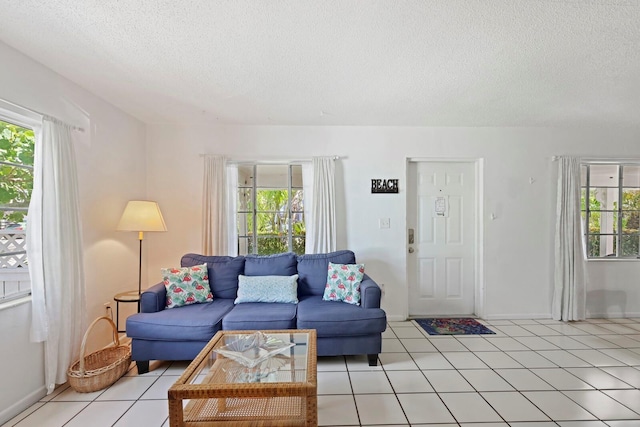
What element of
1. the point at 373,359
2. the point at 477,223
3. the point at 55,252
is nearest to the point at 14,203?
the point at 55,252

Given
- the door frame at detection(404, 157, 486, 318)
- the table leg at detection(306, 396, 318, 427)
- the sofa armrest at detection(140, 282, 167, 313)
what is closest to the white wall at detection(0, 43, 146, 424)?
the sofa armrest at detection(140, 282, 167, 313)

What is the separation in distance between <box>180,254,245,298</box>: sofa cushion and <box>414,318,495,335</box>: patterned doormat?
2.18 metres

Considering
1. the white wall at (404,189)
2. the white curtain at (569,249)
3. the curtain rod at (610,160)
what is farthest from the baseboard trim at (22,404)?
the curtain rod at (610,160)

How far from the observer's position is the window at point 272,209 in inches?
150

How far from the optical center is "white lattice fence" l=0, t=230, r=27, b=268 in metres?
2.09

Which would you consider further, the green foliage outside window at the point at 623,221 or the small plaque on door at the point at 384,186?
the green foliage outside window at the point at 623,221

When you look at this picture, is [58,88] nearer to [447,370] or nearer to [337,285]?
[337,285]

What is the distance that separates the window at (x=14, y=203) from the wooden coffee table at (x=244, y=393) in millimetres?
1474

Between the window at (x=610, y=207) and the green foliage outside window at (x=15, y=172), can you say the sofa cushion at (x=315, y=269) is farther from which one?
the window at (x=610, y=207)

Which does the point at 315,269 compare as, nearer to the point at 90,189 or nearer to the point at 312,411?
the point at 312,411

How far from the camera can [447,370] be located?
8.29 feet

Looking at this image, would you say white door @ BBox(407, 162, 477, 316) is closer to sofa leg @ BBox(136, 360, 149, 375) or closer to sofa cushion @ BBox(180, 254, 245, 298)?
sofa cushion @ BBox(180, 254, 245, 298)

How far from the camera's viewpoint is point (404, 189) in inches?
147

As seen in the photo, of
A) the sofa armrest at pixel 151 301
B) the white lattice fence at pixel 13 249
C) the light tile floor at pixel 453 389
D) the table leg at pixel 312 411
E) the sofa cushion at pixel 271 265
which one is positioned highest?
the white lattice fence at pixel 13 249
